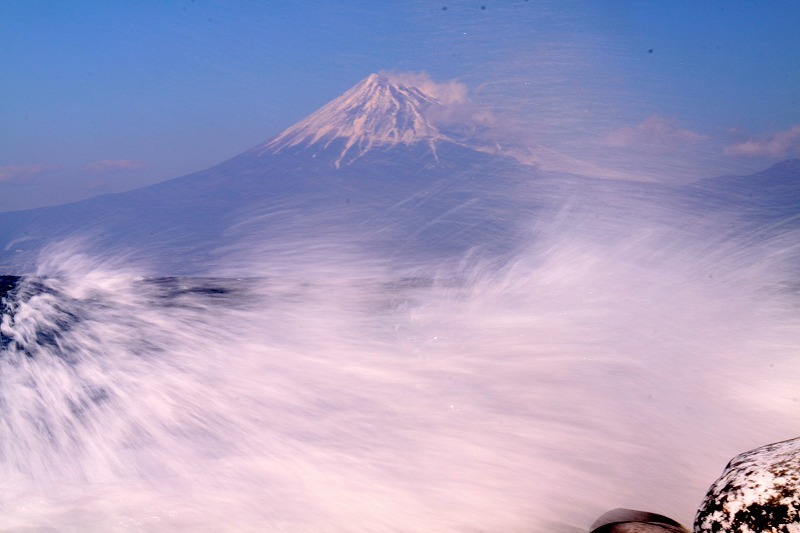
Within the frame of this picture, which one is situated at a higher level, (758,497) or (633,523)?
(758,497)

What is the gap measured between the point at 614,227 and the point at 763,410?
5.64 metres

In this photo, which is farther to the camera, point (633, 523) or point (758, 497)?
point (633, 523)

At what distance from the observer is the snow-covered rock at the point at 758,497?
1919mm

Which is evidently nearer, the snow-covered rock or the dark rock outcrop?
the snow-covered rock

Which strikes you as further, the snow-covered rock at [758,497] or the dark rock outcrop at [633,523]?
the dark rock outcrop at [633,523]

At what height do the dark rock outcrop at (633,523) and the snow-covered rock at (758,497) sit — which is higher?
the snow-covered rock at (758,497)

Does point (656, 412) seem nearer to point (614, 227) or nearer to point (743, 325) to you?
point (743, 325)

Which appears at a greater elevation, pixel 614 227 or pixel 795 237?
pixel 614 227

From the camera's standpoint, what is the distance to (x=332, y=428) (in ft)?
14.3

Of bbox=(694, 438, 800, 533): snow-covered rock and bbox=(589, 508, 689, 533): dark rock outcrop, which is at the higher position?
bbox=(694, 438, 800, 533): snow-covered rock

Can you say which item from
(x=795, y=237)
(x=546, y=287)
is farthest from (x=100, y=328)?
(x=795, y=237)

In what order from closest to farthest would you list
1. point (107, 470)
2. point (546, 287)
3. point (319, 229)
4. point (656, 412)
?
point (107, 470) → point (656, 412) → point (546, 287) → point (319, 229)

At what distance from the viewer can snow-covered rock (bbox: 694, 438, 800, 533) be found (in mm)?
1919

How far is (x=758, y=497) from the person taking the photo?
1997 mm
